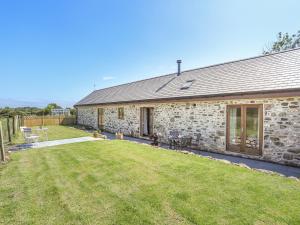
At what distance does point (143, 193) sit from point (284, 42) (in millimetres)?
34462

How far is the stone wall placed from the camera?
23.2 feet

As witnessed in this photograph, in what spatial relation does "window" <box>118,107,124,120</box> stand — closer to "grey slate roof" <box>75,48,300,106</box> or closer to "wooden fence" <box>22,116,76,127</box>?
"grey slate roof" <box>75,48,300,106</box>

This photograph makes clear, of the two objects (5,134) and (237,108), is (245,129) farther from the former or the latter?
(5,134)

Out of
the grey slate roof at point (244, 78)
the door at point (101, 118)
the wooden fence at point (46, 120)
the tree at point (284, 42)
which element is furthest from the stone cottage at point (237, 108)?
the tree at point (284, 42)

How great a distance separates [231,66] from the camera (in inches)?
463

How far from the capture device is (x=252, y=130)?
824cm

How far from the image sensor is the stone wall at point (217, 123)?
7.08 m

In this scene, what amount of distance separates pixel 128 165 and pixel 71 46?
16193mm

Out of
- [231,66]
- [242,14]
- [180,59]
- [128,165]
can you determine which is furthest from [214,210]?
[180,59]

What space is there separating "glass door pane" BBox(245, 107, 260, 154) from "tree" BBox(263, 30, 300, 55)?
27187 millimetres

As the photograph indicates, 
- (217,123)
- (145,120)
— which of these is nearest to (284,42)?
(145,120)

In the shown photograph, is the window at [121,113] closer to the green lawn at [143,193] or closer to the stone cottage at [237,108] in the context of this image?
the stone cottage at [237,108]

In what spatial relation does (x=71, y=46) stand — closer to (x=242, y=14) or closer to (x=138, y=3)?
(x=138, y=3)

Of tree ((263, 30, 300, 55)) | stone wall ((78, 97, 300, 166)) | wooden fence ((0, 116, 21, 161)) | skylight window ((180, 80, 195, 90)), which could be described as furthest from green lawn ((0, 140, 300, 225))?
tree ((263, 30, 300, 55))
